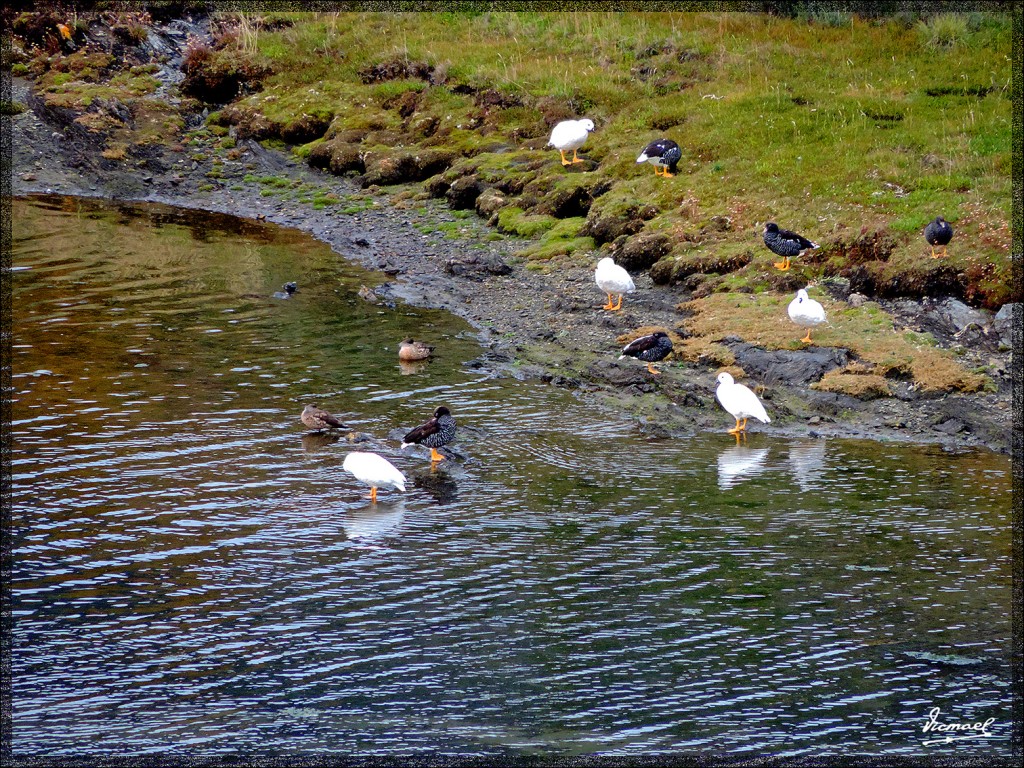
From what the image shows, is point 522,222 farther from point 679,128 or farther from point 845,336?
point 845,336

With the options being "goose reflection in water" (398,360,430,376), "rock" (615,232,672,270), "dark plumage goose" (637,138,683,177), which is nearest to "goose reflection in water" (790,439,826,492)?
"goose reflection in water" (398,360,430,376)

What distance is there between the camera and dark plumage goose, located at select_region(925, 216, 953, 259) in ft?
67.6

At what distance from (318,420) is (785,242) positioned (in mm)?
10453

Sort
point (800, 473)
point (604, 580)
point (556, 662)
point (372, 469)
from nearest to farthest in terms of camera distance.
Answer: point (556, 662), point (604, 580), point (372, 469), point (800, 473)

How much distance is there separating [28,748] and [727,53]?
3079 centimetres

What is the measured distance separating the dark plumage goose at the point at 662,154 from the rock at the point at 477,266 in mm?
4792

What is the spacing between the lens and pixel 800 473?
15.3m

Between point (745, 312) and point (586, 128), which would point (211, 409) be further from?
point (586, 128)

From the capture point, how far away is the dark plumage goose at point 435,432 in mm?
Result: 15383

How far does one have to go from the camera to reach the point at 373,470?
14125mm

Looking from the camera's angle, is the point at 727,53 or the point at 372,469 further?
the point at 727,53

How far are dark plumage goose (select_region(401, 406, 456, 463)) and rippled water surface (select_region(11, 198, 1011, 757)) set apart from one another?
1.02 feet

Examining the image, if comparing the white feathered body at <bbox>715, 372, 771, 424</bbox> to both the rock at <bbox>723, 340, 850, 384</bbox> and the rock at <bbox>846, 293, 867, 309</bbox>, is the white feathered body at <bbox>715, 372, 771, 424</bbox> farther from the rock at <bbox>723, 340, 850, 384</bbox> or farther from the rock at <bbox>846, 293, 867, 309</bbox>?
the rock at <bbox>846, 293, 867, 309</bbox>


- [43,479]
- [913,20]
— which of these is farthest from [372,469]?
[913,20]
